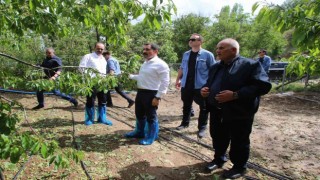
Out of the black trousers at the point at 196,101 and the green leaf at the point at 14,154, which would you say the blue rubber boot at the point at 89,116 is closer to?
the black trousers at the point at 196,101

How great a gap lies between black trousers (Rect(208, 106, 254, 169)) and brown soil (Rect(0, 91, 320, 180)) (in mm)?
371

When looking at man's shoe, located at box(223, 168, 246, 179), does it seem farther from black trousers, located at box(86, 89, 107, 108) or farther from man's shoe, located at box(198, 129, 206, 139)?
black trousers, located at box(86, 89, 107, 108)

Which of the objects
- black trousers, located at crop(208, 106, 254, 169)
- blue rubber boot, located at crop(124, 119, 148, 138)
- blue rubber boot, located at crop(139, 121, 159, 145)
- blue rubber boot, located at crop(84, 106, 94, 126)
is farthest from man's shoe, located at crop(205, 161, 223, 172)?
blue rubber boot, located at crop(84, 106, 94, 126)

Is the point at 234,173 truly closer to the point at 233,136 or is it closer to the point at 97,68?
the point at 233,136

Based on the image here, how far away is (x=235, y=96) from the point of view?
128 inches

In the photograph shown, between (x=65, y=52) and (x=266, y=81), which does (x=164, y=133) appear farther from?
(x=65, y=52)

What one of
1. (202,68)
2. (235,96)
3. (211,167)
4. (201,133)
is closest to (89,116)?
(201,133)

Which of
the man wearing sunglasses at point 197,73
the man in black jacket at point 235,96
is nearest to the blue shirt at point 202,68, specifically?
the man wearing sunglasses at point 197,73

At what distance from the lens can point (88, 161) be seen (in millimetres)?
4180

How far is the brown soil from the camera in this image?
3865 millimetres

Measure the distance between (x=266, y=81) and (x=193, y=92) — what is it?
247 centimetres

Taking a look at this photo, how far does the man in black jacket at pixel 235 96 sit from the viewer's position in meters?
3.25

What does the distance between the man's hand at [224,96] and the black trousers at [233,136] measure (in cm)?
30

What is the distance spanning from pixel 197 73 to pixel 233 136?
2171 millimetres
